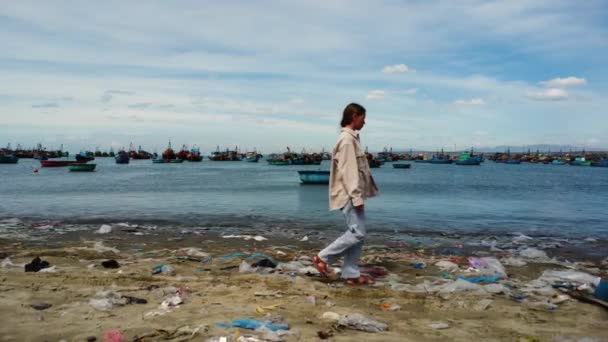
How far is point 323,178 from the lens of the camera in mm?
34469

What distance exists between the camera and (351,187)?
16.3 feet

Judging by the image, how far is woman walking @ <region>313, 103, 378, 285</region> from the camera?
500cm

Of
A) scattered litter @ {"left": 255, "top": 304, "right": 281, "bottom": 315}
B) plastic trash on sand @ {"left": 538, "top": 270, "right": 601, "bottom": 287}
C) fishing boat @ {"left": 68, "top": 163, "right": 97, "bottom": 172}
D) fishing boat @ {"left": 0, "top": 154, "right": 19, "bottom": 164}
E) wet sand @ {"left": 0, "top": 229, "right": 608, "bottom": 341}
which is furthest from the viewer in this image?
fishing boat @ {"left": 0, "top": 154, "right": 19, "bottom": 164}

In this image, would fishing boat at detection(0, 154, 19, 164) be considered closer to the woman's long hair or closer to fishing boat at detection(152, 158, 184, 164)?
fishing boat at detection(152, 158, 184, 164)

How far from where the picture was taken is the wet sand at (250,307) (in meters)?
3.58

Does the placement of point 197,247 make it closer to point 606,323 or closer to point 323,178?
point 606,323

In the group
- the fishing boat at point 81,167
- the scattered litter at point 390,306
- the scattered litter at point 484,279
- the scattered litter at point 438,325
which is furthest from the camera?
the fishing boat at point 81,167

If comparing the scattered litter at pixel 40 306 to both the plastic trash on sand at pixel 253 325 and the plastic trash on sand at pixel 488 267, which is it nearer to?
the plastic trash on sand at pixel 253 325

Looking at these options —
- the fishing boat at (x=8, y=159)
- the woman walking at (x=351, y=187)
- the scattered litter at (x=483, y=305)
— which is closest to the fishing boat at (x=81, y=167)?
the fishing boat at (x=8, y=159)

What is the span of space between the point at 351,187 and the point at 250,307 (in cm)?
163

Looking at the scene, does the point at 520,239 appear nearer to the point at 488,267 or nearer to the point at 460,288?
the point at 488,267

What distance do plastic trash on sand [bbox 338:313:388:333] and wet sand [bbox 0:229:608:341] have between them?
0.09 metres

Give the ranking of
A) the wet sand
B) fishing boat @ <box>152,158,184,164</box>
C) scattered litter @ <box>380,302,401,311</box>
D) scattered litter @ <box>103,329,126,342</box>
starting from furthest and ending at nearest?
1. fishing boat @ <box>152,158,184,164</box>
2. scattered litter @ <box>380,302,401,311</box>
3. the wet sand
4. scattered litter @ <box>103,329,126,342</box>

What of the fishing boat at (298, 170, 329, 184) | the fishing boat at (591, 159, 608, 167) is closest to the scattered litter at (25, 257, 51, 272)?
the fishing boat at (298, 170, 329, 184)
